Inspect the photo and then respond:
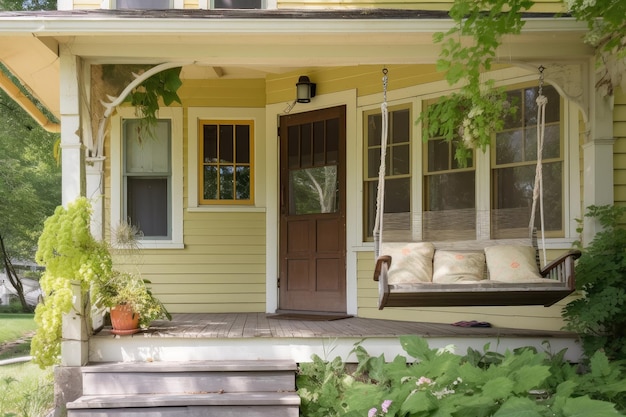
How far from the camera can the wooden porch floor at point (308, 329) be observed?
525cm

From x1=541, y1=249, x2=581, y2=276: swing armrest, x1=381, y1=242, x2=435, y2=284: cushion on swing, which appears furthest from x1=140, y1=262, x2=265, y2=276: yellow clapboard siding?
x1=541, y1=249, x2=581, y2=276: swing armrest

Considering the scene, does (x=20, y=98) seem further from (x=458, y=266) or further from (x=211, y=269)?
(x=458, y=266)

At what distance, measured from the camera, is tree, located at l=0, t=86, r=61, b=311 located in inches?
593

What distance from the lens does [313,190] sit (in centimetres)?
723

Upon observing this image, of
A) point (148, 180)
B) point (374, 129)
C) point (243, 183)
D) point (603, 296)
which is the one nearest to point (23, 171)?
point (148, 180)

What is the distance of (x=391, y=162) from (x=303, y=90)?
1237 mm

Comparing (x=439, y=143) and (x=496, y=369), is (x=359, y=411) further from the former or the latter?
(x=439, y=143)

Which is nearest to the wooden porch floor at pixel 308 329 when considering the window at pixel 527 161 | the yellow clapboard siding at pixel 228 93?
the window at pixel 527 161

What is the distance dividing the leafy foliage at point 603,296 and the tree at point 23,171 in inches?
499

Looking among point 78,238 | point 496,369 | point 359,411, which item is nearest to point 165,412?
point 78,238

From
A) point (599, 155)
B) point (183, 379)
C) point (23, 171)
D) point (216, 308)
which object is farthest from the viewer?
point (23, 171)

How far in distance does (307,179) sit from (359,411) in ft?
13.3

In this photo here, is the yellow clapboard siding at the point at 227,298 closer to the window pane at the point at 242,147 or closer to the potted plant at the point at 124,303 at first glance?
the window pane at the point at 242,147

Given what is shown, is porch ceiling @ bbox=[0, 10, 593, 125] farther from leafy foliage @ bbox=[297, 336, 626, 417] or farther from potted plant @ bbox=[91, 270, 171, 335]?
leafy foliage @ bbox=[297, 336, 626, 417]
